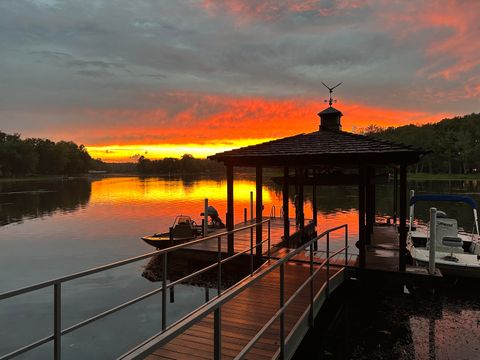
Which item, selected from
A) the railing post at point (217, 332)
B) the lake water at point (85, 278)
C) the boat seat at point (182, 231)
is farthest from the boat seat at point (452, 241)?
the railing post at point (217, 332)

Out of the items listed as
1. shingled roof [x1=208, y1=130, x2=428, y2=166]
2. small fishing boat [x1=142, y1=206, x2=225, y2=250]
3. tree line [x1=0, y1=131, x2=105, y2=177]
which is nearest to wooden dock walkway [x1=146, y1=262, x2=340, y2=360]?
shingled roof [x1=208, y1=130, x2=428, y2=166]

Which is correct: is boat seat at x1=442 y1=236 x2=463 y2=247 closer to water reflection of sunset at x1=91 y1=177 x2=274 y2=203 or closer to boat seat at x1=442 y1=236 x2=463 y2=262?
boat seat at x1=442 y1=236 x2=463 y2=262

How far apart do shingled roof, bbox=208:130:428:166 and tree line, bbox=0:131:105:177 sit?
122 meters

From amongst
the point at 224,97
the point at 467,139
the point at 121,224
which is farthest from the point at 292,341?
the point at 467,139

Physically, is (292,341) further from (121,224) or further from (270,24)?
(121,224)

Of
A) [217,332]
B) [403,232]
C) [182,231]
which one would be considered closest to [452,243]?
[403,232]

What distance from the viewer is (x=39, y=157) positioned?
131 meters

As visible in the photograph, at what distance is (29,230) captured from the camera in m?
25.0

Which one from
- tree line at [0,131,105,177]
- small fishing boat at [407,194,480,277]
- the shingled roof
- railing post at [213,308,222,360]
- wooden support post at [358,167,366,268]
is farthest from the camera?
tree line at [0,131,105,177]

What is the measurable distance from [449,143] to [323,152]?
9243cm

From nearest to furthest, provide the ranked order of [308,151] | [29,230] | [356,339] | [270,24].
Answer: [356,339], [308,151], [270,24], [29,230]

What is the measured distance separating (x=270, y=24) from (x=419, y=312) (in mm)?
16971

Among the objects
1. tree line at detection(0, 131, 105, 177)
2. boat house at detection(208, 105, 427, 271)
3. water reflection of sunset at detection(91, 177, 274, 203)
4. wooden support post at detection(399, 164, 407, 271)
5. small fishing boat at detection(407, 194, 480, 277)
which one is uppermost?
tree line at detection(0, 131, 105, 177)

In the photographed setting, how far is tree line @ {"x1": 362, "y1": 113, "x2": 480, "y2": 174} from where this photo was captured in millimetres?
85750
